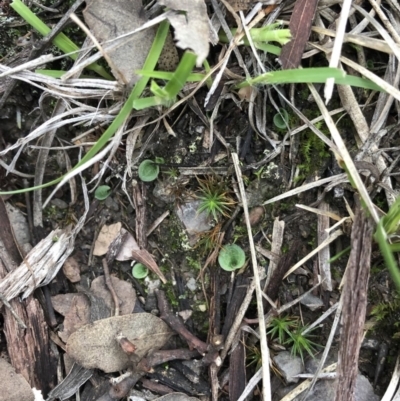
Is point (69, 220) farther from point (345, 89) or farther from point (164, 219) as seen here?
point (345, 89)

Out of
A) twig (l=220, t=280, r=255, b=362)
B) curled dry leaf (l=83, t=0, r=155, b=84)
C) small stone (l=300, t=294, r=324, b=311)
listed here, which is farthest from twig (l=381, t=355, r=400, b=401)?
curled dry leaf (l=83, t=0, r=155, b=84)

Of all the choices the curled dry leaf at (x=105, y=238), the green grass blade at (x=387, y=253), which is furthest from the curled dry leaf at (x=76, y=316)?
the green grass blade at (x=387, y=253)

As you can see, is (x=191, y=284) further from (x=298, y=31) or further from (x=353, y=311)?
(x=298, y=31)

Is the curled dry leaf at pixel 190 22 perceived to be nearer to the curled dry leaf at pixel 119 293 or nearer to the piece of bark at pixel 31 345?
the curled dry leaf at pixel 119 293

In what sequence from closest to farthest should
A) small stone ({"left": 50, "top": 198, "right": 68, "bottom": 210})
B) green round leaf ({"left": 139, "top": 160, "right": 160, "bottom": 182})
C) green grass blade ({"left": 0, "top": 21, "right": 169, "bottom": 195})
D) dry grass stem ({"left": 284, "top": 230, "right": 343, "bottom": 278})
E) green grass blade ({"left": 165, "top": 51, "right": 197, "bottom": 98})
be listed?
green grass blade ({"left": 165, "top": 51, "right": 197, "bottom": 98}) < green grass blade ({"left": 0, "top": 21, "right": 169, "bottom": 195}) < dry grass stem ({"left": 284, "top": 230, "right": 343, "bottom": 278}) < green round leaf ({"left": 139, "top": 160, "right": 160, "bottom": 182}) < small stone ({"left": 50, "top": 198, "right": 68, "bottom": 210})

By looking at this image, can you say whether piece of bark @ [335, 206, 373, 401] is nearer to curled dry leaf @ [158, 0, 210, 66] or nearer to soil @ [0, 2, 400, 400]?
soil @ [0, 2, 400, 400]

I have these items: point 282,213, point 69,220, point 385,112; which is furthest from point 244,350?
point 385,112
